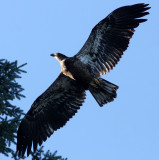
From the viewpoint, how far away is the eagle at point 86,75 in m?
8.22

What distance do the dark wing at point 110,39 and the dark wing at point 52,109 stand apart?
0.74 metres

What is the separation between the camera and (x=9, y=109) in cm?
550

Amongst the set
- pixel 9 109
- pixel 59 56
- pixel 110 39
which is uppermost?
pixel 59 56

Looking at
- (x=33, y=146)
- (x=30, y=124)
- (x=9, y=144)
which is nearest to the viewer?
(x=9, y=144)

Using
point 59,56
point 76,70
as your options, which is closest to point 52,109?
point 76,70

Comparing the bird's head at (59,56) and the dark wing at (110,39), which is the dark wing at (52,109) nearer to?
the bird's head at (59,56)

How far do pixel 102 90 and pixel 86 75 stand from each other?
1.81 ft

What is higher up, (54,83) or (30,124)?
(54,83)

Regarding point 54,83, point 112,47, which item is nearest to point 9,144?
point 54,83

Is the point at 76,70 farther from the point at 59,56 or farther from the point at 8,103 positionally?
the point at 8,103

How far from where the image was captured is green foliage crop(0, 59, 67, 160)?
5199 millimetres

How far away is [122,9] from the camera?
27.7 feet

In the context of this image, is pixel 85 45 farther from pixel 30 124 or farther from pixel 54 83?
pixel 30 124

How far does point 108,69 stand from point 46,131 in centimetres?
215
